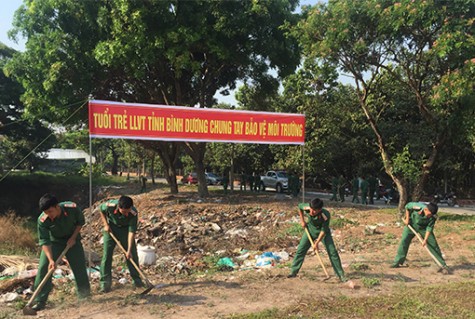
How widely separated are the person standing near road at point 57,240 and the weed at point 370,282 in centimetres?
390

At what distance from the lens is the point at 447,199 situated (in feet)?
60.4

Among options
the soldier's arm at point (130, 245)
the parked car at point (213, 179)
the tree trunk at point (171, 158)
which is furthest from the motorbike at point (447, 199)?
the parked car at point (213, 179)

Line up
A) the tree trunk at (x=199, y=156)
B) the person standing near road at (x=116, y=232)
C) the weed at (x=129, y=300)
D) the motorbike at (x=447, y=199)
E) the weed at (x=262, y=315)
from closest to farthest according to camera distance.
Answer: the weed at (x=262, y=315), the weed at (x=129, y=300), the person standing near road at (x=116, y=232), the tree trunk at (x=199, y=156), the motorbike at (x=447, y=199)

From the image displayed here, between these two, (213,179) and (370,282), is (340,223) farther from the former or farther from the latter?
(213,179)

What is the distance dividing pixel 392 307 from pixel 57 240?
4.31 m

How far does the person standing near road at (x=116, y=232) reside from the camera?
549 cm

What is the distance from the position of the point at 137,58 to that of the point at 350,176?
16.5m

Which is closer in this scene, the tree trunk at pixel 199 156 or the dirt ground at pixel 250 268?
the dirt ground at pixel 250 268

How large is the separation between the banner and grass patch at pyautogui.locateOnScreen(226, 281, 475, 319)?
380 centimetres

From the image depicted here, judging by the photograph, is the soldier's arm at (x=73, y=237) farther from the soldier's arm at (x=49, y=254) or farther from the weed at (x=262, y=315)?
the weed at (x=262, y=315)

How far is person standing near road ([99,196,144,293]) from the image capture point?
5.49 meters

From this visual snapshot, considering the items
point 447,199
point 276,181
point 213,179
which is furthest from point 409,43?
point 213,179

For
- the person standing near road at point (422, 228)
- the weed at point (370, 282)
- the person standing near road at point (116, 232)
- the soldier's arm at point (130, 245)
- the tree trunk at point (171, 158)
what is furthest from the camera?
the tree trunk at point (171, 158)

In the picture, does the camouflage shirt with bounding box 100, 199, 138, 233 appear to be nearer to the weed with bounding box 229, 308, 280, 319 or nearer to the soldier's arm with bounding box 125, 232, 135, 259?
the soldier's arm with bounding box 125, 232, 135, 259
